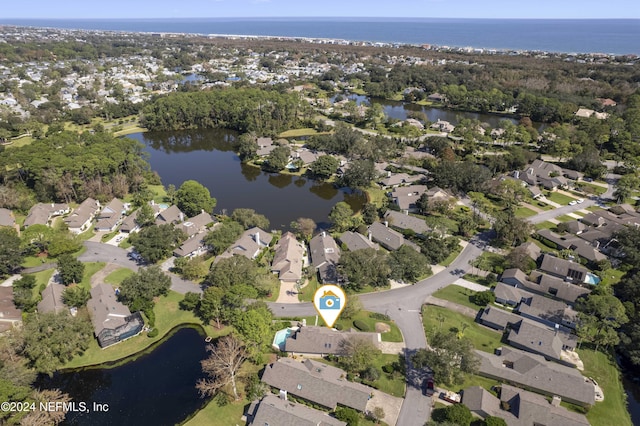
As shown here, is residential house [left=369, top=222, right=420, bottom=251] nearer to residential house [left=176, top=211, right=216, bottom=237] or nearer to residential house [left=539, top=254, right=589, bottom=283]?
residential house [left=539, top=254, right=589, bottom=283]

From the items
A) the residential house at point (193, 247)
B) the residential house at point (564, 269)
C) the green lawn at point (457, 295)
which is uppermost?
the residential house at point (564, 269)

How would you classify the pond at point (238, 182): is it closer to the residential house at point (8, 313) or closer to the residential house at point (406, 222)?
the residential house at point (406, 222)

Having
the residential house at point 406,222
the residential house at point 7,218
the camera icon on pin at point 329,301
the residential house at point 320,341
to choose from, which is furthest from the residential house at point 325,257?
the residential house at point 7,218

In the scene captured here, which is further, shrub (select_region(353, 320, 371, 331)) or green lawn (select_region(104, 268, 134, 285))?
green lawn (select_region(104, 268, 134, 285))

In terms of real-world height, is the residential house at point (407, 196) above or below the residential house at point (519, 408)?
above

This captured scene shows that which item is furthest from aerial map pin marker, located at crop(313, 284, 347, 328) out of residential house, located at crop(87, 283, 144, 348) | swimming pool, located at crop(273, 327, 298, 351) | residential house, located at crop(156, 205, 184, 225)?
residential house, located at crop(156, 205, 184, 225)

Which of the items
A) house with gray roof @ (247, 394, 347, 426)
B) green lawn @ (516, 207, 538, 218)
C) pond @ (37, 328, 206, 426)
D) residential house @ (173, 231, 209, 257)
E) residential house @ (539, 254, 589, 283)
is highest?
green lawn @ (516, 207, 538, 218)

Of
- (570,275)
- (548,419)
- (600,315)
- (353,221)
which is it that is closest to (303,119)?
(353,221)

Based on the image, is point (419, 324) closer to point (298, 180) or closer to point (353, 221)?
point (353, 221)
